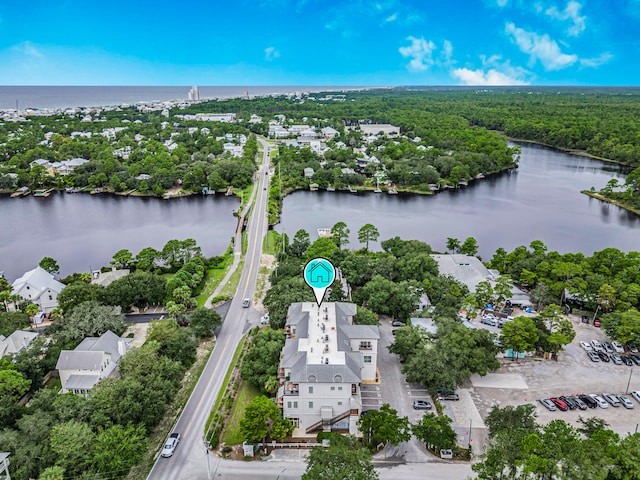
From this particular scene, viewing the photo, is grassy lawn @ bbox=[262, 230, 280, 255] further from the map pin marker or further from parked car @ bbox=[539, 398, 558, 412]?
parked car @ bbox=[539, 398, 558, 412]

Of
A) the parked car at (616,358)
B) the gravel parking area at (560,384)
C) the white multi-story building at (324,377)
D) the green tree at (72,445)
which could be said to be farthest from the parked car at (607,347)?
the green tree at (72,445)

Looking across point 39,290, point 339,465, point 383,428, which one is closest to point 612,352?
point 383,428

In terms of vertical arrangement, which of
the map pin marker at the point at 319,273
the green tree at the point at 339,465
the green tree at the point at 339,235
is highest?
the map pin marker at the point at 319,273

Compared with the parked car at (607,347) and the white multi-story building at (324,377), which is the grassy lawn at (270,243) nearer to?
the white multi-story building at (324,377)

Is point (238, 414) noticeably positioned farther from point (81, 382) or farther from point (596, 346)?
point (596, 346)

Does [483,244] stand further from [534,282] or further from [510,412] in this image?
[510,412]

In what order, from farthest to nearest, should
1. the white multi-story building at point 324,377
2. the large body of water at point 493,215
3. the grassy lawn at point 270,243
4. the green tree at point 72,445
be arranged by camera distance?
the large body of water at point 493,215 < the grassy lawn at point 270,243 < the white multi-story building at point 324,377 < the green tree at point 72,445
